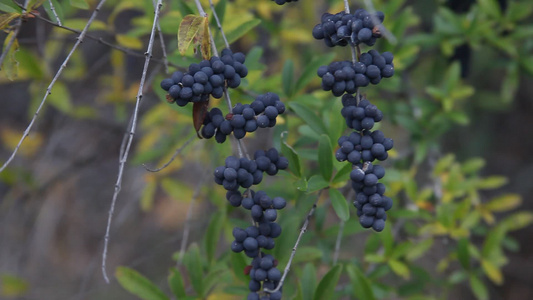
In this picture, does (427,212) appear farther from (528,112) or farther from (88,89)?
(88,89)

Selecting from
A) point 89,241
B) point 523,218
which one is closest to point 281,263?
point 523,218

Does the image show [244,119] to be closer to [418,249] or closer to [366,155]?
[366,155]

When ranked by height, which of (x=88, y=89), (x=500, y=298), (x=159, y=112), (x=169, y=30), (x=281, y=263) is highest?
(x=88, y=89)

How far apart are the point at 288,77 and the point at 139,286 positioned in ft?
2.64

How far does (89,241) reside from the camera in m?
4.25

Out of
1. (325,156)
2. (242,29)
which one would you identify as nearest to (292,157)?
(325,156)

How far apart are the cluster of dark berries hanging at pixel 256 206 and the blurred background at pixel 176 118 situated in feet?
1.45

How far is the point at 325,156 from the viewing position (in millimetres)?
1338

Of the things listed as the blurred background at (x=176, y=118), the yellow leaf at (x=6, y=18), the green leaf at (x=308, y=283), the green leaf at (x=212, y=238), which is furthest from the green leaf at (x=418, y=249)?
the yellow leaf at (x=6, y=18)

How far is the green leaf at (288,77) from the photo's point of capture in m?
1.69

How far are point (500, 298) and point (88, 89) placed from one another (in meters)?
3.15

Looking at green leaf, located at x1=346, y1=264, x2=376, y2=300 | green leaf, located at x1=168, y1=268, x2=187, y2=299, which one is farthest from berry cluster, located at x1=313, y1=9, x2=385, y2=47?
green leaf, located at x1=168, y1=268, x2=187, y2=299

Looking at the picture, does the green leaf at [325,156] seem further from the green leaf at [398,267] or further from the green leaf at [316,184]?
the green leaf at [398,267]

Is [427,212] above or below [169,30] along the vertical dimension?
below
